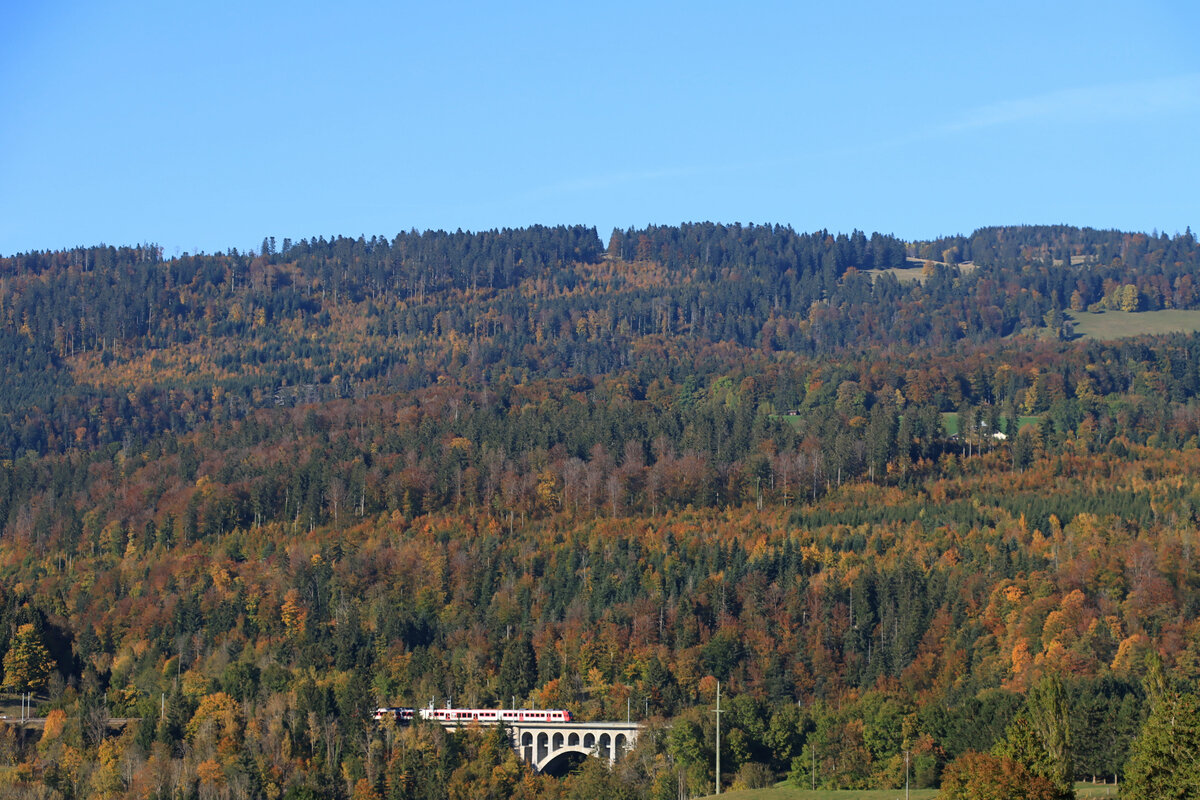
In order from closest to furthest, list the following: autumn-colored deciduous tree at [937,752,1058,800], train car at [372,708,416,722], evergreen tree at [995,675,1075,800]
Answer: autumn-colored deciduous tree at [937,752,1058,800]
evergreen tree at [995,675,1075,800]
train car at [372,708,416,722]

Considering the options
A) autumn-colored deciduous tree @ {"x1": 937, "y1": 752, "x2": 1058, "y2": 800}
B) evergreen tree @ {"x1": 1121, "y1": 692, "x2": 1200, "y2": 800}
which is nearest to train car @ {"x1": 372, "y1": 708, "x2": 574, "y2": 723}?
autumn-colored deciduous tree @ {"x1": 937, "y1": 752, "x2": 1058, "y2": 800}

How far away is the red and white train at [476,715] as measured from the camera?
6078 inches

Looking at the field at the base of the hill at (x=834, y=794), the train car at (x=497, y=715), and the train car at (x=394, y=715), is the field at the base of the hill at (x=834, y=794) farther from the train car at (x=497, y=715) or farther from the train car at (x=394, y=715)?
the train car at (x=394, y=715)

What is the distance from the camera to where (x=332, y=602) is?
19288 cm

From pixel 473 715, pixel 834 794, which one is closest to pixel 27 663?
pixel 473 715

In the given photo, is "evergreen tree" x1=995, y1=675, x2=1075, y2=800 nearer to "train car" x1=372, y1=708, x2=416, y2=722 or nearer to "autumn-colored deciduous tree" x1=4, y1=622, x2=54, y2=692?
"train car" x1=372, y1=708, x2=416, y2=722

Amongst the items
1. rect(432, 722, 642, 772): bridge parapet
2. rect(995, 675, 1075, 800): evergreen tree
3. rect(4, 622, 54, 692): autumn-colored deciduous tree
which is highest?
rect(995, 675, 1075, 800): evergreen tree

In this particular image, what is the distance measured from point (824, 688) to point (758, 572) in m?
21.9

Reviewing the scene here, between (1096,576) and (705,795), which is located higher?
(1096,576)

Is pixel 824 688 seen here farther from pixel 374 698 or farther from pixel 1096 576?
pixel 374 698

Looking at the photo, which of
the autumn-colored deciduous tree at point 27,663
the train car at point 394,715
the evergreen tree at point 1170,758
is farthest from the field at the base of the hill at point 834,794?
the autumn-colored deciduous tree at point 27,663

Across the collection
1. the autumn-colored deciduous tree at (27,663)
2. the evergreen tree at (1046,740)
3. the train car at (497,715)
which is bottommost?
the train car at (497,715)

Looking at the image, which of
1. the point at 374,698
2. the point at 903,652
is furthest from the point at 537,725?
the point at 903,652

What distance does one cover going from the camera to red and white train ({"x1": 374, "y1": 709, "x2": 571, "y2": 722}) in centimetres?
15438
